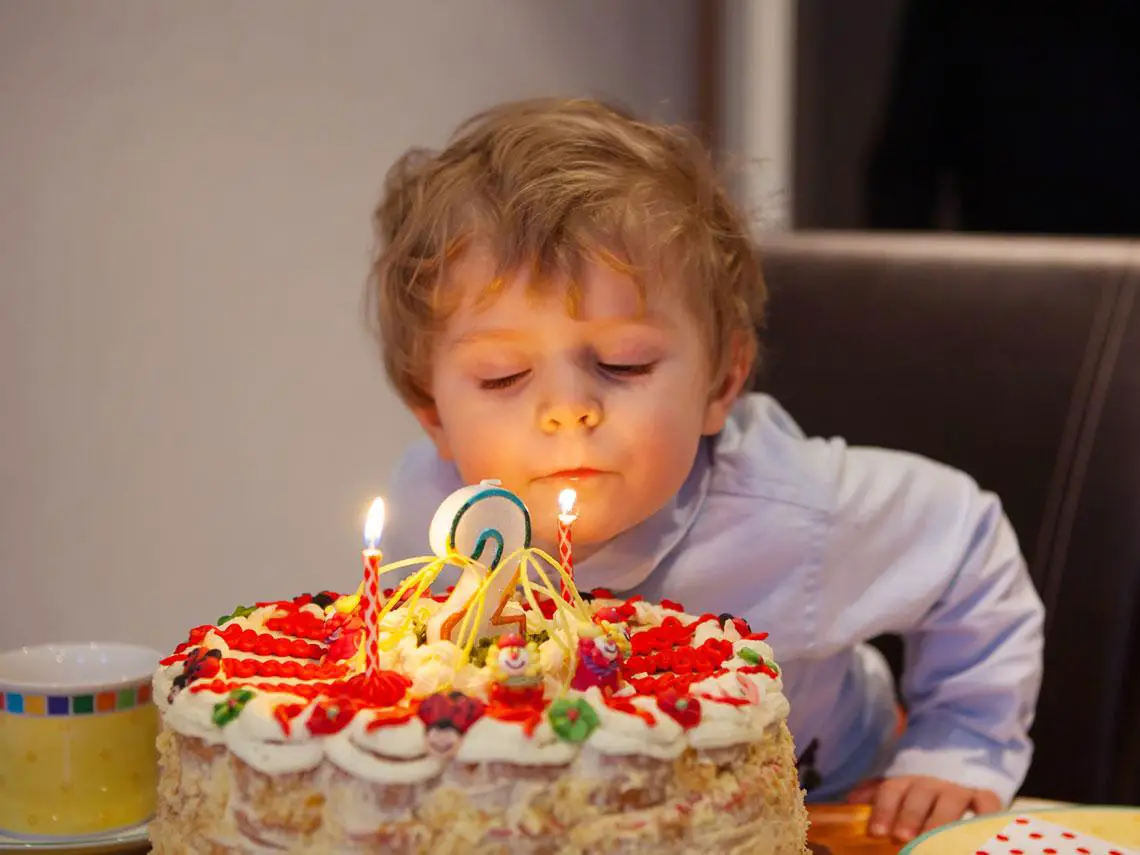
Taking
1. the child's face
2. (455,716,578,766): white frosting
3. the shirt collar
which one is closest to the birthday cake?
(455,716,578,766): white frosting

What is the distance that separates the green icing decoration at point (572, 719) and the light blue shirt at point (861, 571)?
25.2 inches

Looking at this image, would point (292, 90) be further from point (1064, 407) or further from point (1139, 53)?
point (1139, 53)

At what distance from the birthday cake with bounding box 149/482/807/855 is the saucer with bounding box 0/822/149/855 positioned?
14cm

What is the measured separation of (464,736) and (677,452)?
20.9 inches

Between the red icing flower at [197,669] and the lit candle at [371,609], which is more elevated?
the lit candle at [371,609]

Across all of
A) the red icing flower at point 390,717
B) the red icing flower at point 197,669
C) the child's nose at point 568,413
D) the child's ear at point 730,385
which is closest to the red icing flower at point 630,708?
the red icing flower at point 390,717

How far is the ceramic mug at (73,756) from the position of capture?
3.26 ft

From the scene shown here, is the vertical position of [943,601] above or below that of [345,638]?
below

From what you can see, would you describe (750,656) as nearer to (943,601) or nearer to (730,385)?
(730,385)

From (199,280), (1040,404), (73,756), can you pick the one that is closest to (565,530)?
(73,756)

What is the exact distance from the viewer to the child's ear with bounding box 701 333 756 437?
1385 mm

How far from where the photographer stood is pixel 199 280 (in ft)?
6.55

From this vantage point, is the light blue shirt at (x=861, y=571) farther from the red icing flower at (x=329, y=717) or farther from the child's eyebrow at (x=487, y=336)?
the red icing flower at (x=329, y=717)

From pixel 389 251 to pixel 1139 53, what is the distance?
1940 mm
